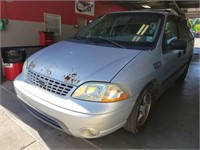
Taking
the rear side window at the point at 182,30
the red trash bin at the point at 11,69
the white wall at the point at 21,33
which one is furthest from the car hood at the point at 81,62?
the white wall at the point at 21,33

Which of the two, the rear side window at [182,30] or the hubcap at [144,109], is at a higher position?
the rear side window at [182,30]

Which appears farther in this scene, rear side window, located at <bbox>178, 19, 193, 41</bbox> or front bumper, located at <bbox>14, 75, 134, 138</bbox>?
rear side window, located at <bbox>178, 19, 193, 41</bbox>

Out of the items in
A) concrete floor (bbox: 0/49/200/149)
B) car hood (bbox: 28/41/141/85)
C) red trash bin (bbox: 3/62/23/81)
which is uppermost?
car hood (bbox: 28/41/141/85)

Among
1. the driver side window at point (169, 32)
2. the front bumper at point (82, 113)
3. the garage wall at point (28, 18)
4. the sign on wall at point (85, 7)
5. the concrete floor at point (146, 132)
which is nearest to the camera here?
the front bumper at point (82, 113)

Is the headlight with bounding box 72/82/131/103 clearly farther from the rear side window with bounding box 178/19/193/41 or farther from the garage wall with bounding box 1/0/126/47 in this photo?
the garage wall with bounding box 1/0/126/47

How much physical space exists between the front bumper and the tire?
166mm

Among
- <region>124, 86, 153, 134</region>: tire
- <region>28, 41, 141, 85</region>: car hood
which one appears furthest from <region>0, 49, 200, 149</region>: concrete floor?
<region>28, 41, 141, 85</region>: car hood

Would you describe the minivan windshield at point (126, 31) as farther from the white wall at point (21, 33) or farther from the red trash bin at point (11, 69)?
the white wall at point (21, 33)

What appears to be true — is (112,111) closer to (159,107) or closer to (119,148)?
(119,148)

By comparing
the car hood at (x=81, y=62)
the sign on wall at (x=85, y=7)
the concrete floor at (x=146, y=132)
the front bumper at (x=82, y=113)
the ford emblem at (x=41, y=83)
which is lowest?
the concrete floor at (x=146, y=132)

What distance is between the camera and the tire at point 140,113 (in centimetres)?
207

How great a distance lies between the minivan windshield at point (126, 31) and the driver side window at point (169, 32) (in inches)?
6.7

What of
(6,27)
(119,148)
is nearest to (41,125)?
(119,148)

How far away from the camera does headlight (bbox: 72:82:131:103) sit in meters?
1.76
